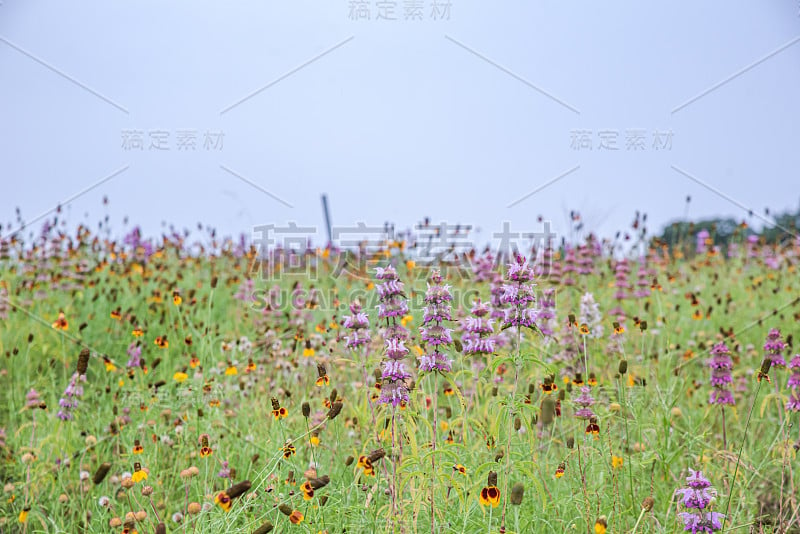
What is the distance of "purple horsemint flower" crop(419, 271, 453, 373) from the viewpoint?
2584mm

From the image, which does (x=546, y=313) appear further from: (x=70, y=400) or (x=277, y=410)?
(x=70, y=400)

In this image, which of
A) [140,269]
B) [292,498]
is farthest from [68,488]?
[140,269]

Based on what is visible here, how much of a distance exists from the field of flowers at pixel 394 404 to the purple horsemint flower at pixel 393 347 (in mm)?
11

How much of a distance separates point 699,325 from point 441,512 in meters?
4.97

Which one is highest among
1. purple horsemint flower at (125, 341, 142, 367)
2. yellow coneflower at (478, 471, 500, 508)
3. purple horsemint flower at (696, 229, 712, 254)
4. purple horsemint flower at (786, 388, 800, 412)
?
purple horsemint flower at (696, 229, 712, 254)

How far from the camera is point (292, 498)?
2691mm

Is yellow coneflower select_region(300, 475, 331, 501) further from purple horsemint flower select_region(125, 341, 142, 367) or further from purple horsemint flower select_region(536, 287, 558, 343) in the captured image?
purple horsemint flower select_region(125, 341, 142, 367)

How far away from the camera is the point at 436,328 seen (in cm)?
262

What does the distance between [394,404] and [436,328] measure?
0.36 meters

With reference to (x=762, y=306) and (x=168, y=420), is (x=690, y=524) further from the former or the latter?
(x=762, y=306)

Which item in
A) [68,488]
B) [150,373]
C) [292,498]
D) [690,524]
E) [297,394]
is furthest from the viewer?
[150,373]

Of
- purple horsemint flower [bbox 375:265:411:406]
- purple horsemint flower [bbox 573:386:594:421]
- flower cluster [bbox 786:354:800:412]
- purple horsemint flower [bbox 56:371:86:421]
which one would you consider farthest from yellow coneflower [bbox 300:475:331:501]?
flower cluster [bbox 786:354:800:412]

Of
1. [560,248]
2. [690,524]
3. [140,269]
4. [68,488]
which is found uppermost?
[560,248]

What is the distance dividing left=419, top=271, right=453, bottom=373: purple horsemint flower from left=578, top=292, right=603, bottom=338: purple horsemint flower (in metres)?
2.11
